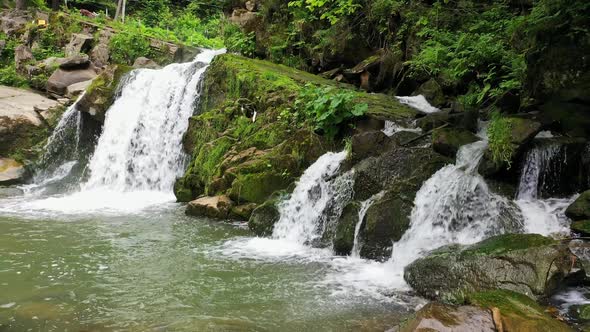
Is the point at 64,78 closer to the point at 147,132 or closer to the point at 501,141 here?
the point at 147,132

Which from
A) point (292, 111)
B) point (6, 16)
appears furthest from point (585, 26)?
point (6, 16)

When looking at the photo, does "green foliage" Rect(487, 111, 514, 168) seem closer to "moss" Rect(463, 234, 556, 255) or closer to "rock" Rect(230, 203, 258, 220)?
"moss" Rect(463, 234, 556, 255)

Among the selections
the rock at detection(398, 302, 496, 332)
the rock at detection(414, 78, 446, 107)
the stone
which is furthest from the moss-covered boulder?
the rock at detection(398, 302, 496, 332)

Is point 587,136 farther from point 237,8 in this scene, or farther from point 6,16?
point 6,16

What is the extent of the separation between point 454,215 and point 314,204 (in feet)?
9.24

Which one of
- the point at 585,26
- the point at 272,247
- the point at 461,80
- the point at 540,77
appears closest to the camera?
the point at 585,26

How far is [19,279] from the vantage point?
6.45 m

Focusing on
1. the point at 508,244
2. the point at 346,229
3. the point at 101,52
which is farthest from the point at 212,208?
the point at 101,52

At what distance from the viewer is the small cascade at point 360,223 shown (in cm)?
780

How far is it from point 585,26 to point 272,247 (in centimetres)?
585

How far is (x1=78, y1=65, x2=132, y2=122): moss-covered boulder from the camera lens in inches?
628

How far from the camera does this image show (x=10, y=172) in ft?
48.3

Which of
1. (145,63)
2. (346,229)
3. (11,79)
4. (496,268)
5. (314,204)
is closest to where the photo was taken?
(496,268)

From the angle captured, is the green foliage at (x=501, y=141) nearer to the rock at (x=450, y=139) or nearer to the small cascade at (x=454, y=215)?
the small cascade at (x=454, y=215)
